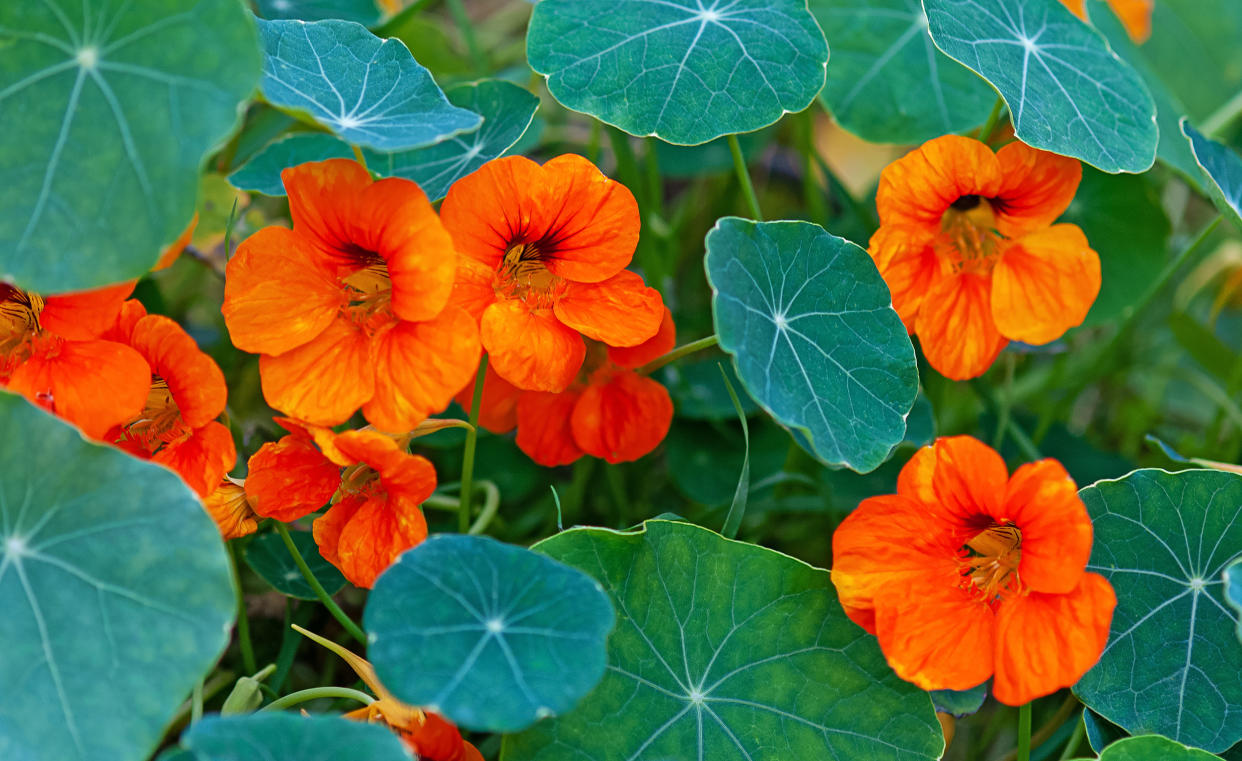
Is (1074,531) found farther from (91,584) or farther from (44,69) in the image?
(44,69)

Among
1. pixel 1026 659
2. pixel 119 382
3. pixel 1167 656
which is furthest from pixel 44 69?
pixel 1167 656

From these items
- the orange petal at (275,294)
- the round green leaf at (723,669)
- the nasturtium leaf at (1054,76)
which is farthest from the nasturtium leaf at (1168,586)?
the orange petal at (275,294)

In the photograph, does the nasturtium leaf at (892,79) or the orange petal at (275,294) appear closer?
the orange petal at (275,294)

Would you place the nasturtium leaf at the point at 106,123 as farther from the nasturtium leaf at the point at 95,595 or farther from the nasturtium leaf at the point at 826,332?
the nasturtium leaf at the point at 826,332

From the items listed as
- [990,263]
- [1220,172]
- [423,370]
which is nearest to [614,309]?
[423,370]

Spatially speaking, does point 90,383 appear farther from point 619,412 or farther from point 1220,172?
point 1220,172

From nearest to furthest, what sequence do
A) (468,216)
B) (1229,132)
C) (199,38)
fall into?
(199,38)
(468,216)
(1229,132)

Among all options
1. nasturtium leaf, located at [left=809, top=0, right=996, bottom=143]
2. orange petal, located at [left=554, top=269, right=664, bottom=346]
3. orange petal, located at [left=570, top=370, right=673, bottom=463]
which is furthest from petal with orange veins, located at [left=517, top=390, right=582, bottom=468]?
nasturtium leaf, located at [left=809, top=0, right=996, bottom=143]
